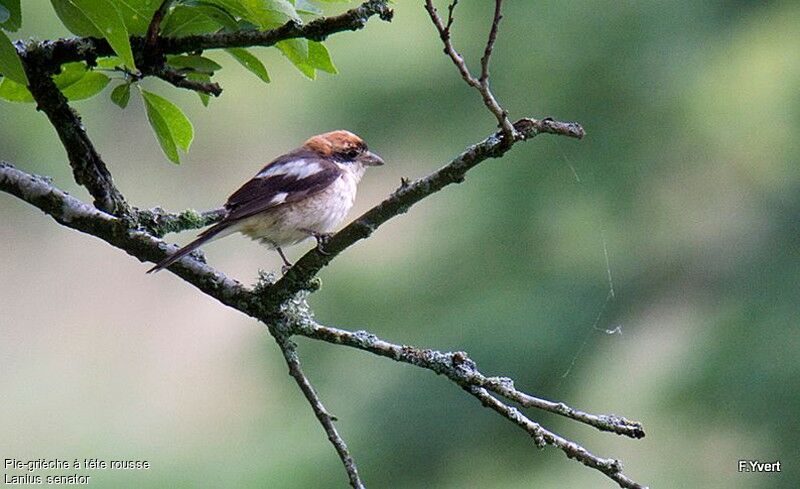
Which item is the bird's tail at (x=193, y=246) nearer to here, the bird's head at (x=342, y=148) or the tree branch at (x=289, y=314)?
the tree branch at (x=289, y=314)

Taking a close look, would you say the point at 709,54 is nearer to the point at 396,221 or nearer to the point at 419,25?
the point at 419,25

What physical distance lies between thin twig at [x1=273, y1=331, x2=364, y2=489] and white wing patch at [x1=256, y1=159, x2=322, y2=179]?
143cm

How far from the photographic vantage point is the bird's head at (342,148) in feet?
12.4

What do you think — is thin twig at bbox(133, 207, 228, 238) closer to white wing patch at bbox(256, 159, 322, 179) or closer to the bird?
the bird

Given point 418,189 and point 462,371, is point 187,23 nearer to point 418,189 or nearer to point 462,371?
point 418,189

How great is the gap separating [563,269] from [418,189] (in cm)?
346

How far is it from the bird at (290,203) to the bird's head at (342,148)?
0.11m

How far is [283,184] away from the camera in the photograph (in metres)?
3.42

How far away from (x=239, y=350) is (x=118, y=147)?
10.6 feet

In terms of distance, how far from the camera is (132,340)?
7773mm

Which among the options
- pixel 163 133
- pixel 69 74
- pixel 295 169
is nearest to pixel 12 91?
pixel 69 74

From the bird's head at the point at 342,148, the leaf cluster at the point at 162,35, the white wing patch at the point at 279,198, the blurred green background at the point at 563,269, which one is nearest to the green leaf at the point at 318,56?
the leaf cluster at the point at 162,35

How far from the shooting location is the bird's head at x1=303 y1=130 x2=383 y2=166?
3.79 metres

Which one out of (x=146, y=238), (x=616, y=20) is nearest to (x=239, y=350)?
(x=616, y=20)
